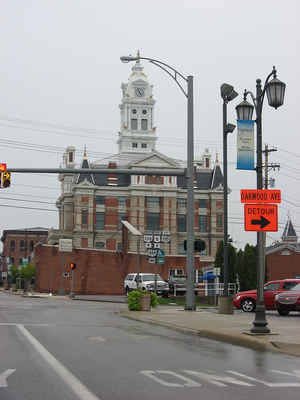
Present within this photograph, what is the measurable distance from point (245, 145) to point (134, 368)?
320 inches

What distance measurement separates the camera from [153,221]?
92625 mm

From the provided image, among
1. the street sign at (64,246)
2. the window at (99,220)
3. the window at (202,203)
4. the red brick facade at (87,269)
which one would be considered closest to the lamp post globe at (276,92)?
the street sign at (64,246)

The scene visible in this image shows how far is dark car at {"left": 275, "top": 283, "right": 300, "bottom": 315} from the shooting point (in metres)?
26.2

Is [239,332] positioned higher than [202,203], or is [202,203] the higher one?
[202,203]

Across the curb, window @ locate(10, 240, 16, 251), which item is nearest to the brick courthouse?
window @ locate(10, 240, 16, 251)

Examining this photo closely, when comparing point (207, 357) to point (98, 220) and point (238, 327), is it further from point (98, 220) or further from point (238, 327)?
point (98, 220)

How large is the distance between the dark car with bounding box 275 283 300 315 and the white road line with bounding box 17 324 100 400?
586 inches

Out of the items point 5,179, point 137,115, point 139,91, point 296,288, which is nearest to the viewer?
point 5,179

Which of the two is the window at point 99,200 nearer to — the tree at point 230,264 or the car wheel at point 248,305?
the tree at point 230,264

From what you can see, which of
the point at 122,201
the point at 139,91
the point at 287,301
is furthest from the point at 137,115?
the point at 287,301

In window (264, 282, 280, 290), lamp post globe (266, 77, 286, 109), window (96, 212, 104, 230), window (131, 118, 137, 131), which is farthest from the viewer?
window (131, 118, 137, 131)

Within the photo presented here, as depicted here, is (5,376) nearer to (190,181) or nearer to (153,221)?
(190,181)

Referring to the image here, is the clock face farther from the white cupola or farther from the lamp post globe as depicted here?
the lamp post globe

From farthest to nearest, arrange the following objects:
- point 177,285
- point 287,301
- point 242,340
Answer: point 177,285, point 287,301, point 242,340
